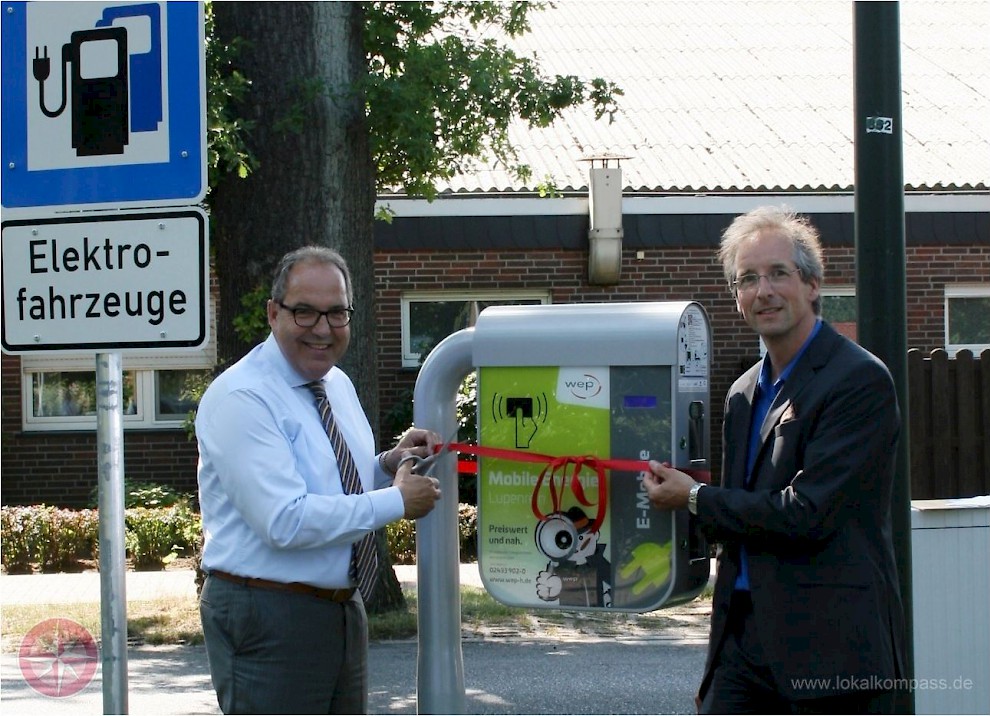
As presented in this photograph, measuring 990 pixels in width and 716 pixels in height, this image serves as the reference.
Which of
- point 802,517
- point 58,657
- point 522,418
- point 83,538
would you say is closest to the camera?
point 802,517

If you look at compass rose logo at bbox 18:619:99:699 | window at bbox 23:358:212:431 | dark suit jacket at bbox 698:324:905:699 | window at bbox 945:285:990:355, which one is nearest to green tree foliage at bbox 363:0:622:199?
compass rose logo at bbox 18:619:99:699

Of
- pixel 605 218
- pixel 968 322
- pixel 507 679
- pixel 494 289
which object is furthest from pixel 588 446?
pixel 968 322

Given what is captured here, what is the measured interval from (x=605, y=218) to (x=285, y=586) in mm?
9604

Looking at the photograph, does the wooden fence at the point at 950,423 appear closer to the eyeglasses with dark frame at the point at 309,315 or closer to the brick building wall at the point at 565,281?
the brick building wall at the point at 565,281

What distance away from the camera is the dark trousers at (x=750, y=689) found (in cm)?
306

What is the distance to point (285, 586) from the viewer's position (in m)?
3.24

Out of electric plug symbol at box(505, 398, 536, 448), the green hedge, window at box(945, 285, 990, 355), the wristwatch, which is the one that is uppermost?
window at box(945, 285, 990, 355)

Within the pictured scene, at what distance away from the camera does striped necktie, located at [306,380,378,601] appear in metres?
3.36

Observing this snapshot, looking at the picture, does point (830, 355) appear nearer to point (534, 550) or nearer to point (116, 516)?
point (534, 550)

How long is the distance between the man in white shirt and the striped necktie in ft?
0.07

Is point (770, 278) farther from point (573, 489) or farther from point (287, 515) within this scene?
point (287, 515)

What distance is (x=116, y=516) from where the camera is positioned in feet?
10.2

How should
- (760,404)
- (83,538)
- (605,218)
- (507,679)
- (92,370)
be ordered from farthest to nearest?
(92,370) → (605,218) → (83,538) → (507,679) → (760,404)

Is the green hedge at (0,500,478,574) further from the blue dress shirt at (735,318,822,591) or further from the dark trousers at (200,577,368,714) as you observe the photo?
the blue dress shirt at (735,318,822,591)
